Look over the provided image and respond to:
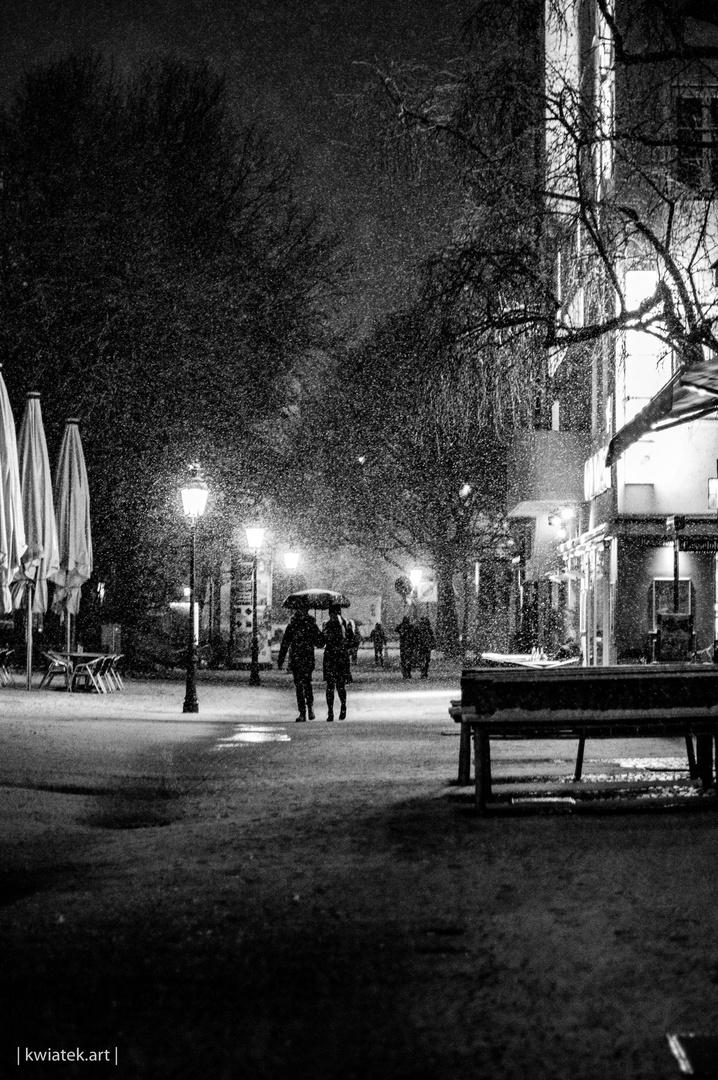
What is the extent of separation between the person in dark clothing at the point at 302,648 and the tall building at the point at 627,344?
5.24 m

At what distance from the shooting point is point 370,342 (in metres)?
50.1

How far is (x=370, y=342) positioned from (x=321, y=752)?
3674 centimetres

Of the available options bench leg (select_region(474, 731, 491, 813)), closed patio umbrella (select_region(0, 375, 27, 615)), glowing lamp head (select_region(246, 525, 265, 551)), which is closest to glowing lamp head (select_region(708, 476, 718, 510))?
glowing lamp head (select_region(246, 525, 265, 551))

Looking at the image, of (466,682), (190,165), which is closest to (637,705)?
(466,682)

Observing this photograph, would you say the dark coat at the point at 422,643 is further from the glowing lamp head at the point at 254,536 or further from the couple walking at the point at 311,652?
the couple walking at the point at 311,652

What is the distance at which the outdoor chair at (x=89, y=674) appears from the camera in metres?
25.8

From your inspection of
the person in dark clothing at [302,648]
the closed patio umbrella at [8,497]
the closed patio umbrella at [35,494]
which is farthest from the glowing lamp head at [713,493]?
the closed patio umbrella at [8,497]

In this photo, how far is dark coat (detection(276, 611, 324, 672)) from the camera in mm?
19984

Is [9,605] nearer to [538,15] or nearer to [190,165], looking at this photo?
[538,15]

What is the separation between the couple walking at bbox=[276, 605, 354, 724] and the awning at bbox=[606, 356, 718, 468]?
7701 millimetres

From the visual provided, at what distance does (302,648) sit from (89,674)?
7006 millimetres

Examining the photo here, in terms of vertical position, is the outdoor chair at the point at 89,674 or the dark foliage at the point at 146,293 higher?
the dark foliage at the point at 146,293

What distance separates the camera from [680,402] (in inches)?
457

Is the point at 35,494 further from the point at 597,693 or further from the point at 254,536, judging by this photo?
the point at 254,536
